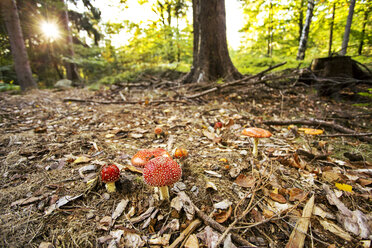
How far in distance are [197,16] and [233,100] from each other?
10.5 ft

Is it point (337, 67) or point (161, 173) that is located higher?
point (337, 67)

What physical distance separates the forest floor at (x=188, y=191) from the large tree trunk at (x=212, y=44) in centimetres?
311

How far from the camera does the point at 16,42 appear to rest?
7254 mm

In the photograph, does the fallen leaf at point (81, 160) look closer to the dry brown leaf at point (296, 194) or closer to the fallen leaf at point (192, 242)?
the fallen leaf at point (192, 242)

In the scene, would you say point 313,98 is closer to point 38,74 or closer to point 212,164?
point 212,164

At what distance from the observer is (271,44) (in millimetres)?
11508

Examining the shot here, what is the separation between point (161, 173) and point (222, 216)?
589 mm

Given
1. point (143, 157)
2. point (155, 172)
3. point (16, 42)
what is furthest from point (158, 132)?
point (16, 42)

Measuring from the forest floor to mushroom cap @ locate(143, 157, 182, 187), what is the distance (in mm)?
269

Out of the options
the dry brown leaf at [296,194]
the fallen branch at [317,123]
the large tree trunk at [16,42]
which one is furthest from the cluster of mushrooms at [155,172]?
the large tree trunk at [16,42]

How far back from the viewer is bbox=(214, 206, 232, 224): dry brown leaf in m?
1.26

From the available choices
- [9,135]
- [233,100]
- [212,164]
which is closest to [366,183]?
[212,164]

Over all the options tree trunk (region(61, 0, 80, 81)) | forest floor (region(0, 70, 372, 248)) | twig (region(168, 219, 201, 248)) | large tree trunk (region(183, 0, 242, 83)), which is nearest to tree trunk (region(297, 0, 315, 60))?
large tree trunk (region(183, 0, 242, 83))

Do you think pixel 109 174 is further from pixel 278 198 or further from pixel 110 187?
pixel 278 198
